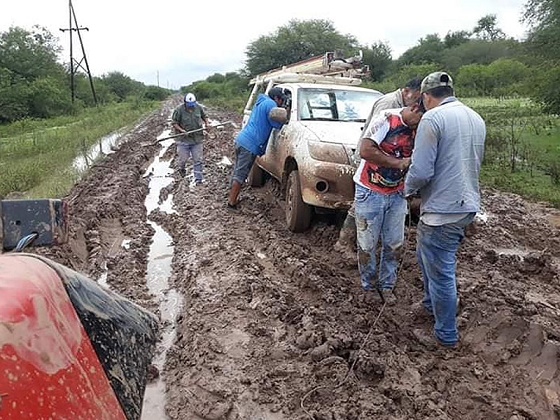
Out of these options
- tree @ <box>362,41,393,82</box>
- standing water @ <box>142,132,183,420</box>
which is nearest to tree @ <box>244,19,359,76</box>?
tree @ <box>362,41,393,82</box>

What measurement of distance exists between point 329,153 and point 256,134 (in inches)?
69.2

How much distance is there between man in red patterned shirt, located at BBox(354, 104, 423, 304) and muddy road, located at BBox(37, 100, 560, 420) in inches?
10.9

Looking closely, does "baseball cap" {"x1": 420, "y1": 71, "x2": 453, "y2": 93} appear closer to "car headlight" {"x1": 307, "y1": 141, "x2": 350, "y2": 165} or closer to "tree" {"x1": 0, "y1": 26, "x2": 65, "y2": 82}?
"car headlight" {"x1": 307, "y1": 141, "x2": 350, "y2": 165}

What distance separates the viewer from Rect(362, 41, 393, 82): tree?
47781 millimetres

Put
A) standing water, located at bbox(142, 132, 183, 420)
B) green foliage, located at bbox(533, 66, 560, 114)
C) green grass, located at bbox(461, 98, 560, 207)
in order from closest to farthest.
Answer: standing water, located at bbox(142, 132, 183, 420)
green grass, located at bbox(461, 98, 560, 207)
green foliage, located at bbox(533, 66, 560, 114)

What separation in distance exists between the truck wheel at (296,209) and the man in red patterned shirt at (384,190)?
5.29 ft

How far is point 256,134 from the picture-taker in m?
7.09

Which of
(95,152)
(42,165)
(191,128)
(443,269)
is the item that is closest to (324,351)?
(443,269)

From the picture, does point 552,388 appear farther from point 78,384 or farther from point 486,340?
point 78,384

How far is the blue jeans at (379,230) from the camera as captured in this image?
443 centimetres

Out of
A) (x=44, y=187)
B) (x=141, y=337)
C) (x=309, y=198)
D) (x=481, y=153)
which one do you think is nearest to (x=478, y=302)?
(x=481, y=153)

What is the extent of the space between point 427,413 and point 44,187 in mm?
8047

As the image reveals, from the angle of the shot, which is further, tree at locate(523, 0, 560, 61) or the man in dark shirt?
tree at locate(523, 0, 560, 61)

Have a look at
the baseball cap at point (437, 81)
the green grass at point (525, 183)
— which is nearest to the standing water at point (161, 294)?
the baseball cap at point (437, 81)
